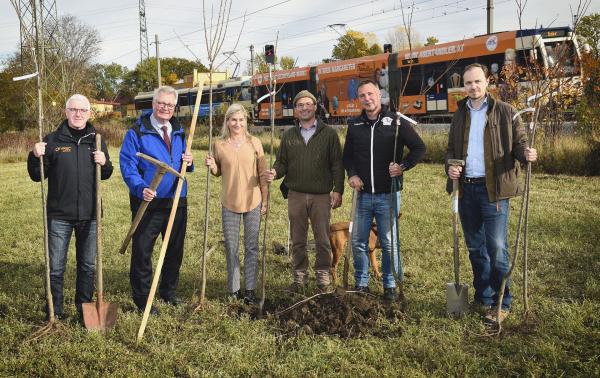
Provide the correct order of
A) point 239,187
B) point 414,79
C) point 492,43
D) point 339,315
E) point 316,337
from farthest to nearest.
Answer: point 414,79 < point 492,43 < point 239,187 < point 339,315 < point 316,337

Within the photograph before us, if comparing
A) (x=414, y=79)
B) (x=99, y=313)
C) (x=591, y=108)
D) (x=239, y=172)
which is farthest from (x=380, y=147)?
(x=414, y=79)

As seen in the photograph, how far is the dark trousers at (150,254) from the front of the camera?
4.12 meters

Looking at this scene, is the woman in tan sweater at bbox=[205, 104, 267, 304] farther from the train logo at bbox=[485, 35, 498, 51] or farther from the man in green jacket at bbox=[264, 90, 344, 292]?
the train logo at bbox=[485, 35, 498, 51]

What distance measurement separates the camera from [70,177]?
389 centimetres

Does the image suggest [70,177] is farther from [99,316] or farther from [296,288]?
[296,288]

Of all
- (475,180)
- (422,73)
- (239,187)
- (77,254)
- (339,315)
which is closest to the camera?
(475,180)

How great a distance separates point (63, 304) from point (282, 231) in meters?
3.36

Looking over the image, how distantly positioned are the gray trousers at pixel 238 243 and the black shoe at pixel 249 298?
0.04 m

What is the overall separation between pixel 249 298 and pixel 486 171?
2.20m

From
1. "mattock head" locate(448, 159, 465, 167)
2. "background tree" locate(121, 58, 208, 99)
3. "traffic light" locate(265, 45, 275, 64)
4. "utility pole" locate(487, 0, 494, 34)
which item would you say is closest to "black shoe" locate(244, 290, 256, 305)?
"mattock head" locate(448, 159, 465, 167)

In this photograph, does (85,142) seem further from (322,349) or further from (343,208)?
(343,208)

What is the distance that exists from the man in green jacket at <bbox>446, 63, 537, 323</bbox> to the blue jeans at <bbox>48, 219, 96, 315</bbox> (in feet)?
9.29

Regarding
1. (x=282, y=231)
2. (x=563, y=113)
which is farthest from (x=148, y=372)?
(x=563, y=113)

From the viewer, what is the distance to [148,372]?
329 cm
